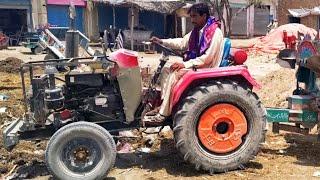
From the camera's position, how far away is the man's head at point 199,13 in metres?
5.94

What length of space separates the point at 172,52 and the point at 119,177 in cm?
177

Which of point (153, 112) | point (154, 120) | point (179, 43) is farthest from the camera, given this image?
point (179, 43)

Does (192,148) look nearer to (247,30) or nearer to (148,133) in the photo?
(148,133)

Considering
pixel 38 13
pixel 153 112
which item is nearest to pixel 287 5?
pixel 38 13

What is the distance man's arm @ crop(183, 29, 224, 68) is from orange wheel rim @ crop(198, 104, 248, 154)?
518 mm

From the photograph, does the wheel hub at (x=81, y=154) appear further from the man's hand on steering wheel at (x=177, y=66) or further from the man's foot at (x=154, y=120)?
the man's hand on steering wheel at (x=177, y=66)

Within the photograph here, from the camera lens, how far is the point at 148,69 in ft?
20.4

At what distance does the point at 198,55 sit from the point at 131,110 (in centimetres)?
113

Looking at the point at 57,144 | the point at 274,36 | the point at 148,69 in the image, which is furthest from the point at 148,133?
the point at 274,36

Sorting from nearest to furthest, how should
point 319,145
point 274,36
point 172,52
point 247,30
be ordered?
point 172,52, point 319,145, point 274,36, point 247,30

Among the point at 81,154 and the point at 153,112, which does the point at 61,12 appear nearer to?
the point at 153,112

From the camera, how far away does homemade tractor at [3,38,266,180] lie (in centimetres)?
538

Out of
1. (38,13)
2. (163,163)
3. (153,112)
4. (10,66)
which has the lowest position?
(163,163)

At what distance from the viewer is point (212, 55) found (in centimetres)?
557
